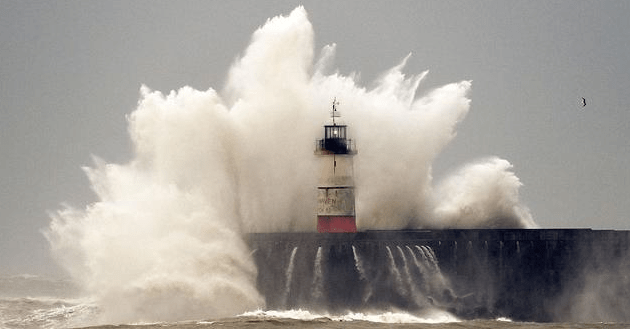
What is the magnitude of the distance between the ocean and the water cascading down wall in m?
0.99

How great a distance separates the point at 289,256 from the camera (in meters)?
55.5

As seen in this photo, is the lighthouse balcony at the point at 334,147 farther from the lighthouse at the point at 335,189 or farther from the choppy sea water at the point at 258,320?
the choppy sea water at the point at 258,320

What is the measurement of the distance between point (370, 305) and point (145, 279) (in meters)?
9.66

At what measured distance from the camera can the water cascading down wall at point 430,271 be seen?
2174 inches

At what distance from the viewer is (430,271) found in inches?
2222

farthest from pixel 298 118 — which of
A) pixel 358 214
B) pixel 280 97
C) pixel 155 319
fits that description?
pixel 155 319

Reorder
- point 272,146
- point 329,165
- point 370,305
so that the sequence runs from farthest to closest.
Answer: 1. point 272,146
2. point 329,165
3. point 370,305

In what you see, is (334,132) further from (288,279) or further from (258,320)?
(258,320)

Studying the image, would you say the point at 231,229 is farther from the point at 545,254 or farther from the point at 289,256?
the point at 545,254

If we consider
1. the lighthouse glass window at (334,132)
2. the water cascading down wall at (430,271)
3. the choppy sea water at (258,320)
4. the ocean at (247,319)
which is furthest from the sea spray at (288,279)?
the lighthouse glass window at (334,132)

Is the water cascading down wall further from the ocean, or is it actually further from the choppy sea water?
the choppy sea water

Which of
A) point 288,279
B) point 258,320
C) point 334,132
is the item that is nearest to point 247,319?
point 258,320

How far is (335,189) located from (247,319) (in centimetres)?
1081

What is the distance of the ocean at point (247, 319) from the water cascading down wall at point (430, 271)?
0.99 meters
